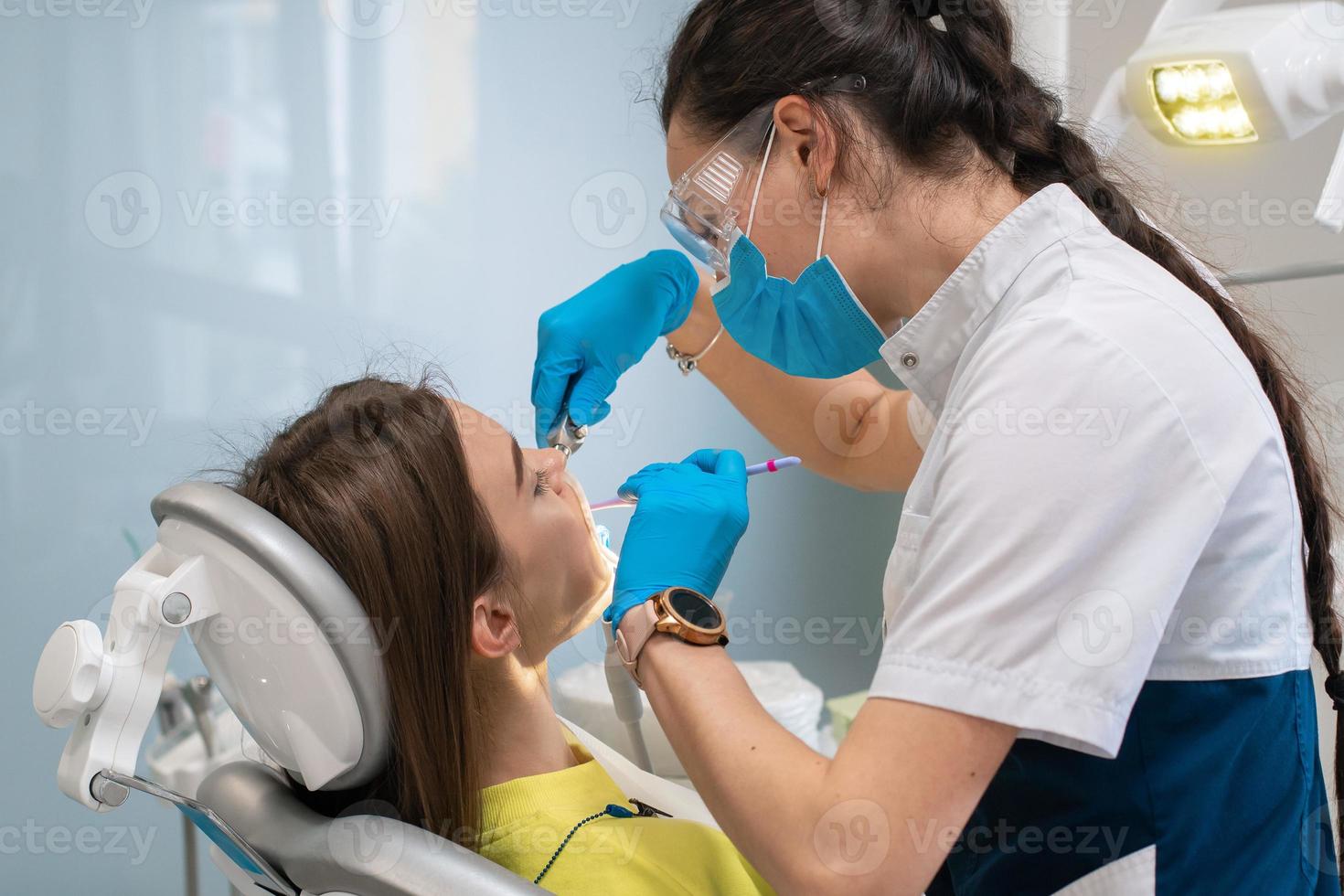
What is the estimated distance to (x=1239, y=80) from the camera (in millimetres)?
1484

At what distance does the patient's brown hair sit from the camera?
1.11 meters

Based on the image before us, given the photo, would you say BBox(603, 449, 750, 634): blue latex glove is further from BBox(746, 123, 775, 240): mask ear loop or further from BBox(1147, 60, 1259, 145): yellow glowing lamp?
BBox(1147, 60, 1259, 145): yellow glowing lamp

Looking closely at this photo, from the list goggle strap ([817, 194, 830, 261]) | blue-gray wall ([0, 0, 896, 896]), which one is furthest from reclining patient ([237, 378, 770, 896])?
blue-gray wall ([0, 0, 896, 896])

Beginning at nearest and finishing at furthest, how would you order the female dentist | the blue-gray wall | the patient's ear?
the female dentist
the patient's ear
the blue-gray wall

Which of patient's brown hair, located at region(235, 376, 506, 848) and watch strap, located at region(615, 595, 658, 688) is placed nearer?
watch strap, located at region(615, 595, 658, 688)

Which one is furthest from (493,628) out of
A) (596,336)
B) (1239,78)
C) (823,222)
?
(1239,78)

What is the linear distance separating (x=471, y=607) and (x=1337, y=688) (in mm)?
887

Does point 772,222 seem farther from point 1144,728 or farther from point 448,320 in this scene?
point 448,320

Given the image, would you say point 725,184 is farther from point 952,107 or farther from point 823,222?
point 952,107

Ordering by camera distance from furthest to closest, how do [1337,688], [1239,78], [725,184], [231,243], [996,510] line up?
[231,243], [1239,78], [725,184], [1337,688], [996,510]

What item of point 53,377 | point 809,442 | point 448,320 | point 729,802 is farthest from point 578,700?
point 729,802

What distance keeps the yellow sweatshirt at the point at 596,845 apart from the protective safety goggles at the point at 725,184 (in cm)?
63

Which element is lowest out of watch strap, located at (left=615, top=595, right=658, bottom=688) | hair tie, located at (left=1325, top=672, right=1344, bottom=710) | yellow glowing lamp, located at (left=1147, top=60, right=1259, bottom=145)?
hair tie, located at (left=1325, top=672, right=1344, bottom=710)

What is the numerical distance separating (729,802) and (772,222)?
2.01 ft
